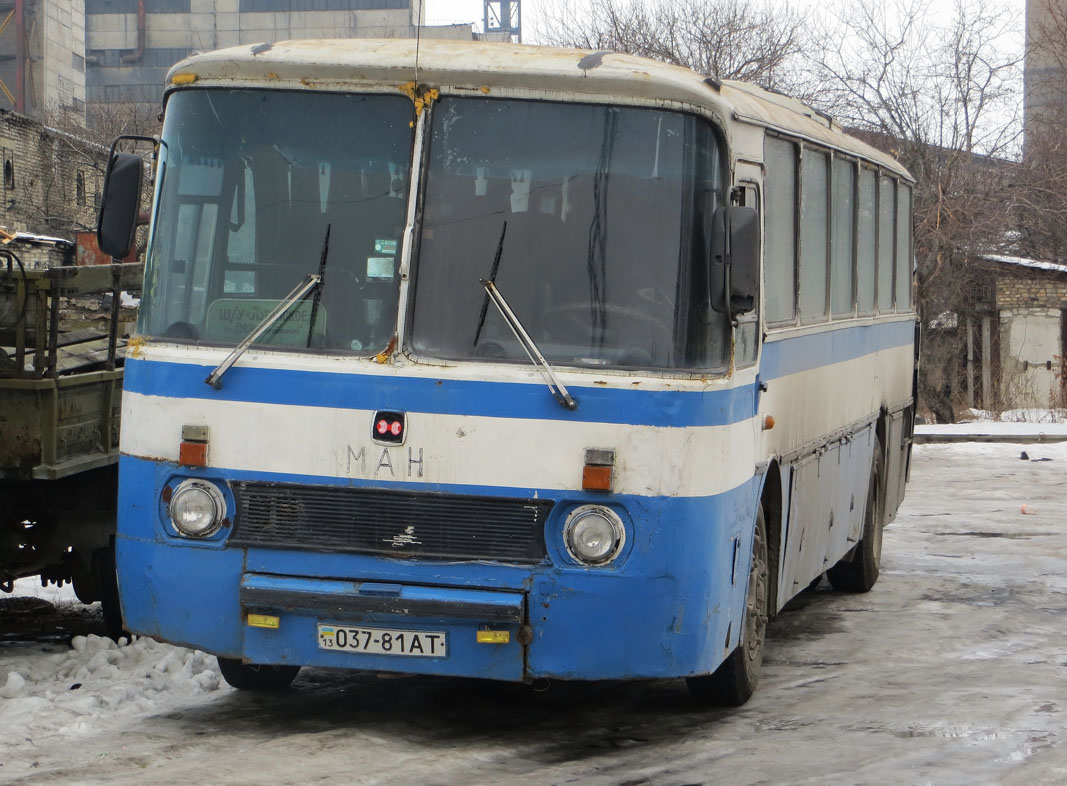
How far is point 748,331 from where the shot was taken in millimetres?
6473

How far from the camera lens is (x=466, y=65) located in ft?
19.5

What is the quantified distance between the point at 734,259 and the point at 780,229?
66.1 inches

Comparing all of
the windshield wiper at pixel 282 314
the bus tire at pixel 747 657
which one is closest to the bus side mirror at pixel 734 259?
the bus tire at pixel 747 657

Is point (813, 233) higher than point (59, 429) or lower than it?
higher

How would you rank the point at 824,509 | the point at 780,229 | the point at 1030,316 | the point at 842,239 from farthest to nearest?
the point at 1030,316 → the point at 842,239 → the point at 824,509 → the point at 780,229

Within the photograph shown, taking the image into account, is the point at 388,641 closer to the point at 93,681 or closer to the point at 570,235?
the point at 570,235

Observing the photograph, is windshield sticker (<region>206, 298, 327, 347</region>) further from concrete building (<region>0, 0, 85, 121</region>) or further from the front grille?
concrete building (<region>0, 0, 85, 121</region>)

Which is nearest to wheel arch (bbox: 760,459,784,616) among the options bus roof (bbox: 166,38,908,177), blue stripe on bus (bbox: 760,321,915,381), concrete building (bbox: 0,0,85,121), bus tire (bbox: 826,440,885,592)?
blue stripe on bus (bbox: 760,321,915,381)

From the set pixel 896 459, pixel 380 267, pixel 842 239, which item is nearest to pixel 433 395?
pixel 380 267

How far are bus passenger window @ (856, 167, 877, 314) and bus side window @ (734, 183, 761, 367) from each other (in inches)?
127

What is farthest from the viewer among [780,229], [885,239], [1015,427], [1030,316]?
[1030,316]

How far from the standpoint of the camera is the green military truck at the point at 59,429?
25.2ft

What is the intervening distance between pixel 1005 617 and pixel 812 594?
1.49 metres

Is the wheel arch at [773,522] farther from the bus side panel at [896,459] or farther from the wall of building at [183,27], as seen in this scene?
the wall of building at [183,27]
